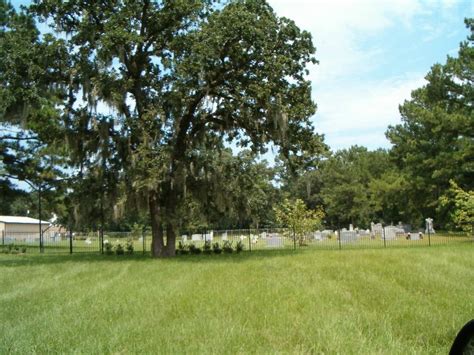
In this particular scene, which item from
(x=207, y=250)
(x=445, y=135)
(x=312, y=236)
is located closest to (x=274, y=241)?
(x=312, y=236)

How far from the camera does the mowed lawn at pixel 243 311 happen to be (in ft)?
18.2

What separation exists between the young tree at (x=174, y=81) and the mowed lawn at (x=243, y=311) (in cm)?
737

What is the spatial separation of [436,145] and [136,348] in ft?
128

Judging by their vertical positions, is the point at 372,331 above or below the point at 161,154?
below

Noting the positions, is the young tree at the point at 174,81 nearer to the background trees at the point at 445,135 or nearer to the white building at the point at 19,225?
the background trees at the point at 445,135

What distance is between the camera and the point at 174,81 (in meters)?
19.9

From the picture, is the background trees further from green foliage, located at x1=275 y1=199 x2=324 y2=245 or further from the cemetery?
green foliage, located at x1=275 y1=199 x2=324 y2=245

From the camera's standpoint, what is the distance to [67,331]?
246 inches

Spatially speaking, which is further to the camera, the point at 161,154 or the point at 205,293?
the point at 161,154

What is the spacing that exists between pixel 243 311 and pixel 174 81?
14.0 metres

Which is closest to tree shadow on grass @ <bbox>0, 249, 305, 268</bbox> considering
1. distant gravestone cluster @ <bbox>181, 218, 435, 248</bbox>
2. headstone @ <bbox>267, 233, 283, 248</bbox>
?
distant gravestone cluster @ <bbox>181, 218, 435, 248</bbox>

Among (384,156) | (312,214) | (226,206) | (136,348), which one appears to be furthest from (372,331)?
(384,156)

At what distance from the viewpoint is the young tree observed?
18.4 metres

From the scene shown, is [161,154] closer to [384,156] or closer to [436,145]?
[436,145]
